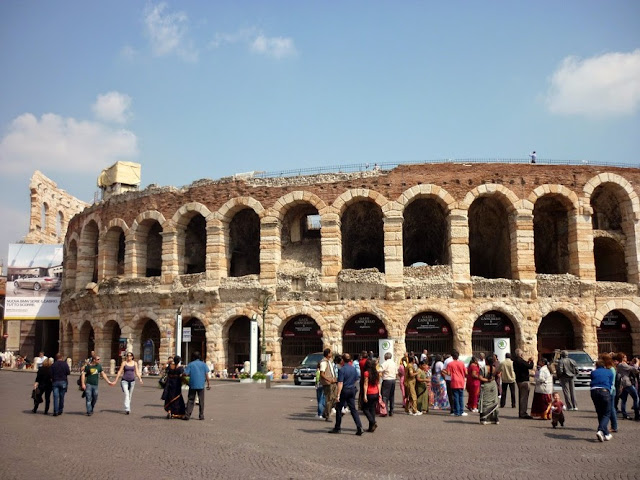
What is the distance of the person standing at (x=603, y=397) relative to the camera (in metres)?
10.2

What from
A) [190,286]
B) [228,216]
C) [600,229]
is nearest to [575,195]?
[600,229]

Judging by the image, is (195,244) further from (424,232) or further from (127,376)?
(127,376)

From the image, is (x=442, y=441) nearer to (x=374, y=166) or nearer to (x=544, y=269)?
(x=374, y=166)

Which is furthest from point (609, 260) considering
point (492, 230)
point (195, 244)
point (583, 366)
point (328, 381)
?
point (328, 381)

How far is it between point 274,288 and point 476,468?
68.5 ft

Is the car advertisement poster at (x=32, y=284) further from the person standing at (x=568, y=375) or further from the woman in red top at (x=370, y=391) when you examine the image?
the person standing at (x=568, y=375)

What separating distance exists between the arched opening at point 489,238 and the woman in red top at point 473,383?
15423 mm

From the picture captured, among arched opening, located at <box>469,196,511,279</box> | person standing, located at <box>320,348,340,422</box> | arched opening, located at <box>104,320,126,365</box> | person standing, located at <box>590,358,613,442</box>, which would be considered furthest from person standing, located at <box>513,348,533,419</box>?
→ arched opening, located at <box>104,320,126,365</box>

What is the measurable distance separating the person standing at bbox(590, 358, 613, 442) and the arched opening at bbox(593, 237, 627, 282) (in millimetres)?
20299

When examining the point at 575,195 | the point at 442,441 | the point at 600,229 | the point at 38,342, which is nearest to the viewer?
the point at 442,441

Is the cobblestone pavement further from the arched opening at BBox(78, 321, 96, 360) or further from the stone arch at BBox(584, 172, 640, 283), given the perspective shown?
the arched opening at BBox(78, 321, 96, 360)

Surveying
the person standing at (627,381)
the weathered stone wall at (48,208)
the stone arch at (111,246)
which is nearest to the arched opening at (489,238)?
the person standing at (627,381)

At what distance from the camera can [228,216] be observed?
3033cm

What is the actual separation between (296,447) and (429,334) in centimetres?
1855
